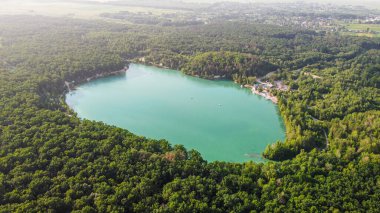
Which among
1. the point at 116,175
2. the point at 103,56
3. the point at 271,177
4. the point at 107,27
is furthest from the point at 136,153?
the point at 107,27

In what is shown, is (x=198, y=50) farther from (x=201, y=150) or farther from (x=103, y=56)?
(x=201, y=150)

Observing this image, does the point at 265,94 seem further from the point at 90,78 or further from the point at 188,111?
the point at 90,78

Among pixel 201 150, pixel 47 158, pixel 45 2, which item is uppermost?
pixel 45 2

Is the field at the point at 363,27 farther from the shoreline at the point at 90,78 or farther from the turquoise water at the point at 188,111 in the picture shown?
the shoreline at the point at 90,78

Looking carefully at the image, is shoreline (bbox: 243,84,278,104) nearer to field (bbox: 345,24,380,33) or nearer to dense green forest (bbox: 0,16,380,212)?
dense green forest (bbox: 0,16,380,212)

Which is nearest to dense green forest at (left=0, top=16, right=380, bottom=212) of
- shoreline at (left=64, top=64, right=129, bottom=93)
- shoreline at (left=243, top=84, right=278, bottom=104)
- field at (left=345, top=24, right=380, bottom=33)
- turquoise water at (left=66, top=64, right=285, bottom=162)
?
shoreline at (left=64, top=64, right=129, bottom=93)

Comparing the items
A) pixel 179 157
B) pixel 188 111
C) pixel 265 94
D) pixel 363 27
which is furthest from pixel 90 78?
pixel 363 27
